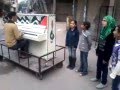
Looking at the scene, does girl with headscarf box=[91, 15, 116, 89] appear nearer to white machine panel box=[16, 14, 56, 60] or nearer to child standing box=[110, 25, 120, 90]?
child standing box=[110, 25, 120, 90]

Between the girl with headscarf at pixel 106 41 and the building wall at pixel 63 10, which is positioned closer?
the girl with headscarf at pixel 106 41

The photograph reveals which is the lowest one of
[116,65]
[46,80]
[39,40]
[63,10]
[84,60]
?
[46,80]

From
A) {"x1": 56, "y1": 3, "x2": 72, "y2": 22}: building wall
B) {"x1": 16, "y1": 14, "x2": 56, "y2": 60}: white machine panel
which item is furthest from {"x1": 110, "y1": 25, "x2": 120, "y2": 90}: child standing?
{"x1": 56, "y1": 3, "x2": 72, "y2": 22}: building wall

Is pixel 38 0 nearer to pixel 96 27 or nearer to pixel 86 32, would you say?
pixel 96 27

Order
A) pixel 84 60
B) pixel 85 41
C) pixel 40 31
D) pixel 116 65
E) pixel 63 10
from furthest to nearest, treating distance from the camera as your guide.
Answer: pixel 63 10
pixel 40 31
pixel 84 60
pixel 85 41
pixel 116 65

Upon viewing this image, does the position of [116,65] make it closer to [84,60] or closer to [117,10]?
[84,60]

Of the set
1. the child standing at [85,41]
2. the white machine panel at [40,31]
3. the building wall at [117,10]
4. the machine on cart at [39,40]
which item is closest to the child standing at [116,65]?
the child standing at [85,41]

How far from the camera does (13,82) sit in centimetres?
395

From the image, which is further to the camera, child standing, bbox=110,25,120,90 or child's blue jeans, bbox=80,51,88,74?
child's blue jeans, bbox=80,51,88,74

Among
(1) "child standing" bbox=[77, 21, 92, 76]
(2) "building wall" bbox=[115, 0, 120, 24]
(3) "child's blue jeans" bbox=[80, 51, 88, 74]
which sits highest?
(2) "building wall" bbox=[115, 0, 120, 24]

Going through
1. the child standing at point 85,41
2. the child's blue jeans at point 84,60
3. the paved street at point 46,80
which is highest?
the child standing at point 85,41

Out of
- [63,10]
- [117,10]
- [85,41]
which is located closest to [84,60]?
[85,41]

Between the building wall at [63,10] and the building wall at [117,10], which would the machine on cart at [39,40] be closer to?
the building wall at [117,10]

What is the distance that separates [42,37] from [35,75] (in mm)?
903
